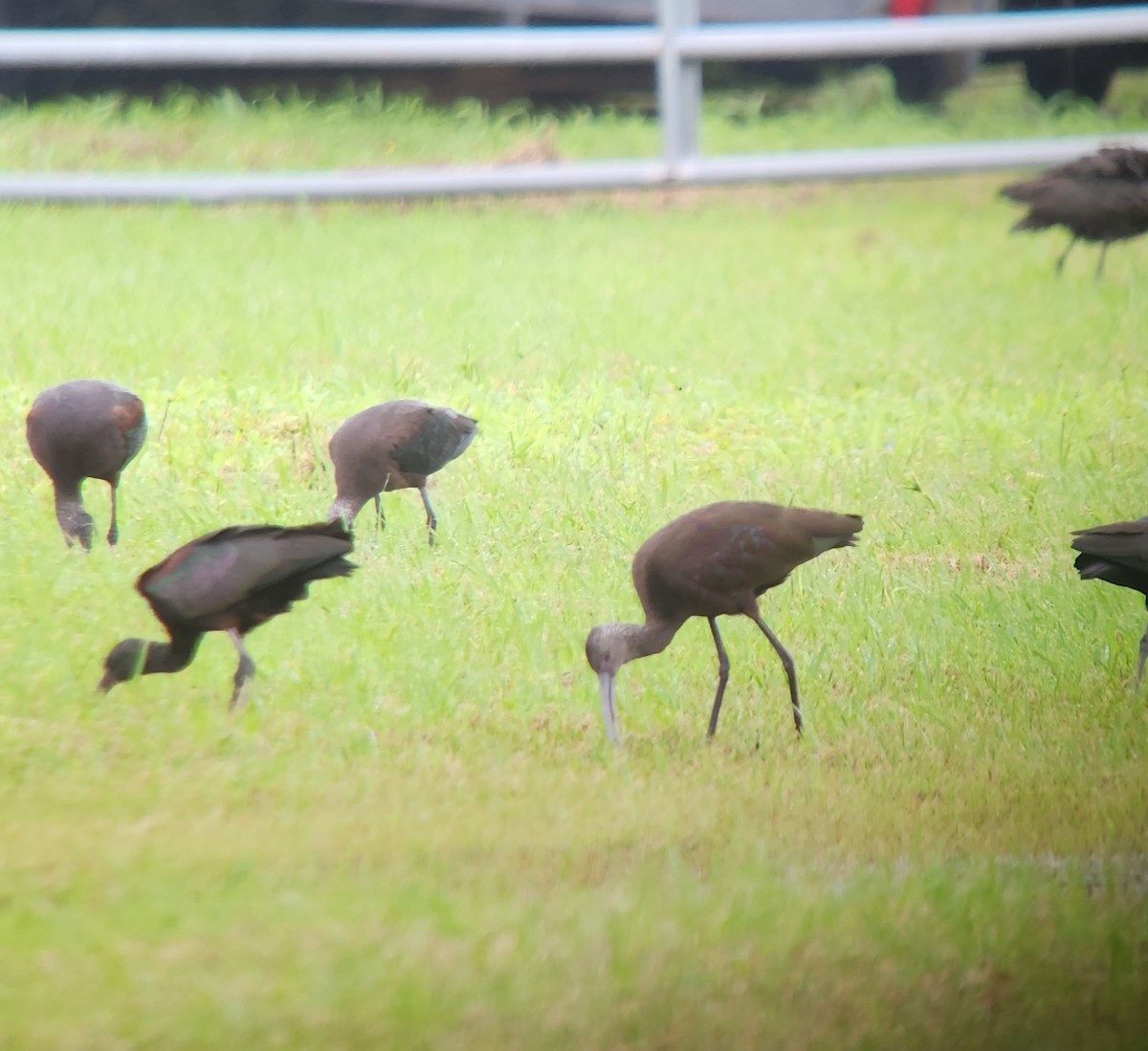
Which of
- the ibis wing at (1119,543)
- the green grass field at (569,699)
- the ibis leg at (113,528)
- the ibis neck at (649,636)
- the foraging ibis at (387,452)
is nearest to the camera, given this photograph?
the green grass field at (569,699)

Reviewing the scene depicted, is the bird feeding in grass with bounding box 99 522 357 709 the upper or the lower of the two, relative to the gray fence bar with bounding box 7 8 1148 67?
lower

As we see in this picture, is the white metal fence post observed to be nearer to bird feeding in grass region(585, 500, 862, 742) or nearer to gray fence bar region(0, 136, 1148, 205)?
gray fence bar region(0, 136, 1148, 205)

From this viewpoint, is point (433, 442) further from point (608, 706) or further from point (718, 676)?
point (608, 706)

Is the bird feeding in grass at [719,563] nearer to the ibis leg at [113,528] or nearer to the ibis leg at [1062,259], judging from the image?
the ibis leg at [113,528]

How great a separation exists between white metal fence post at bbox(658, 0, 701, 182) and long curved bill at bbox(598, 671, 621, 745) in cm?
536

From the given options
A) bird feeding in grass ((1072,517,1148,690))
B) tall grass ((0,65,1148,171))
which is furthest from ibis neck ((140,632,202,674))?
tall grass ((0,65,1148,171))

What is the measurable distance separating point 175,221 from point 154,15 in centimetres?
170

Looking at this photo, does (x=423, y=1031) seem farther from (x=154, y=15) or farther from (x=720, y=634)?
(x=154, y=15)

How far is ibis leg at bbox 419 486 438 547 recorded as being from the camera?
14.3 feet

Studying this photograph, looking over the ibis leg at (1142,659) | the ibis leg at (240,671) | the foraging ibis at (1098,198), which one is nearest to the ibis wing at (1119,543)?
the ibis leg at (1142,659)

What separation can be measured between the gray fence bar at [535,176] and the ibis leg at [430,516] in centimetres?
355

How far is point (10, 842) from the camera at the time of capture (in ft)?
9.23

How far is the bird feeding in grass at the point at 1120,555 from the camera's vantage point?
379 cm

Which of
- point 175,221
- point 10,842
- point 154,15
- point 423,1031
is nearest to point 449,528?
point 10,842
